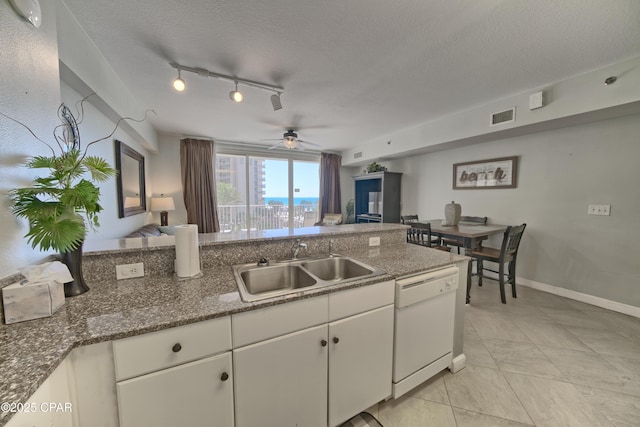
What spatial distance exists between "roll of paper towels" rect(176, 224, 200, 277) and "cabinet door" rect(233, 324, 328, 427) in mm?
569

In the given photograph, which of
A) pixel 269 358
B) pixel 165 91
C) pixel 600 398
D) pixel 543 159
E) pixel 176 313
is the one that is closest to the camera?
pixel 176 313

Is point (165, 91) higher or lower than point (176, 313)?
higher

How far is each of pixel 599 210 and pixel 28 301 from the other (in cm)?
455

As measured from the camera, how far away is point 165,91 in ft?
8.18

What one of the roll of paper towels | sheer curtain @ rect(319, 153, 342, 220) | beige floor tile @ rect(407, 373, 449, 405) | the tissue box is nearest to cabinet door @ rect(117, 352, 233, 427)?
the tissue box

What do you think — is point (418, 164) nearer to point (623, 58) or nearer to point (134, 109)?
point (623, 58)

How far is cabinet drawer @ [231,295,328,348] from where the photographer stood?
966mm

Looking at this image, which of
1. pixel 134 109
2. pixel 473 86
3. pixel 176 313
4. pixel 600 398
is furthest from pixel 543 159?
pixel 134 109

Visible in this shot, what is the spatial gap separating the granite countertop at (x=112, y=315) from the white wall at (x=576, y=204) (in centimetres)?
275

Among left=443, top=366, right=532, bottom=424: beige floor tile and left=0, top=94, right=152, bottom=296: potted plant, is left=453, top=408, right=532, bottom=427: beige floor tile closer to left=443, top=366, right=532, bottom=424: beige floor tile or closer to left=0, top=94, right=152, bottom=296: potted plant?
left=443, top=366, right=532, bottom=424: beige floor tile

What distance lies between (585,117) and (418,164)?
90.6 inches

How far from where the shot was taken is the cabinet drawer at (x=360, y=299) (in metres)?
1.17

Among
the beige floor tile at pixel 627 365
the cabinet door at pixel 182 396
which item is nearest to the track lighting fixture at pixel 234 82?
the cabinet door at pixel 182 396

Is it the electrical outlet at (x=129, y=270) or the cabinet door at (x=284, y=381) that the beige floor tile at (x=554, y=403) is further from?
the electrical outlet at (x=129, y=270)
